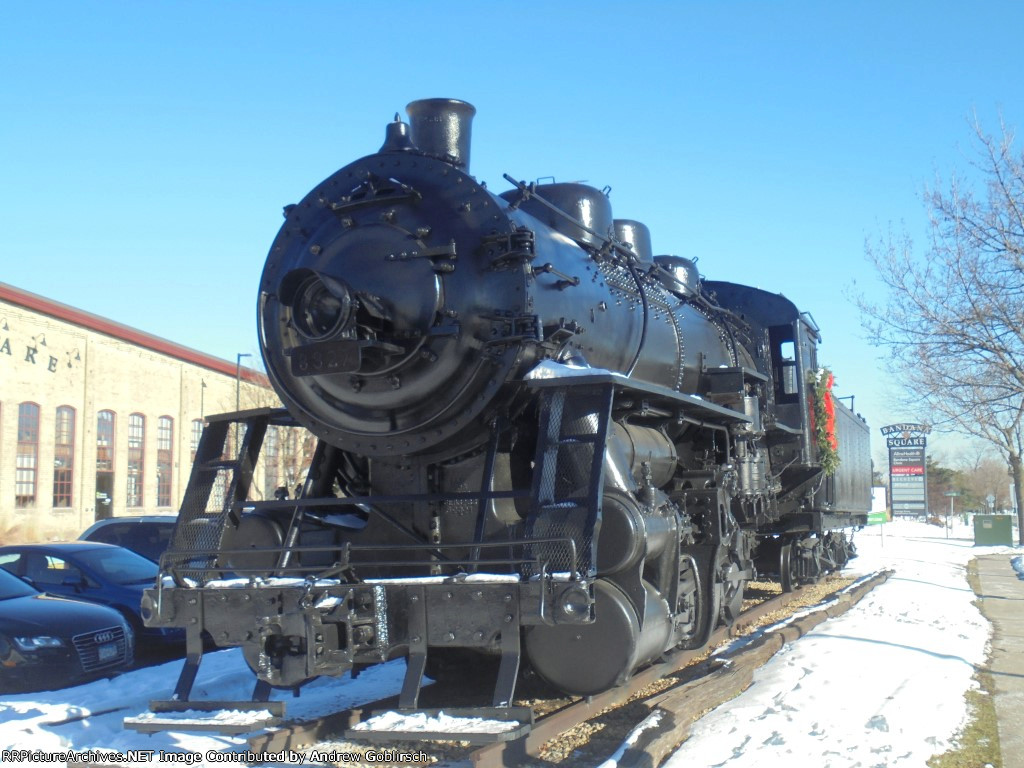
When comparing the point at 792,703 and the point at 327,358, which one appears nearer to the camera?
the point at 327,358

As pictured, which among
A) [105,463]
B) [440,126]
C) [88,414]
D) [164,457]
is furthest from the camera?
[164,457]

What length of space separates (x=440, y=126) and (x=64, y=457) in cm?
2544

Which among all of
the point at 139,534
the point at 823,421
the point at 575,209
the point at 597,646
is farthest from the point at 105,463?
the point at 597,646

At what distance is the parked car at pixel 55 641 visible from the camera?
25.7 ft

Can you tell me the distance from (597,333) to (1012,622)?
Answer: 23.6 ft

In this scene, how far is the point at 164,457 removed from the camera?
1277 inches

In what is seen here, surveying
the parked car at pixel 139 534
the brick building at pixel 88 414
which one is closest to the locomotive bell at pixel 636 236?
the parked car at pixel 139 534

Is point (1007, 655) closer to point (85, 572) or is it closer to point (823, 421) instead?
point (823, 421)

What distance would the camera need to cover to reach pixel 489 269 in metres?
Result: 5.94

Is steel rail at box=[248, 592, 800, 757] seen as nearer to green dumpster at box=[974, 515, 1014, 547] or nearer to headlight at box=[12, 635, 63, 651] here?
headlight at box=[12, 635, 63, 651]

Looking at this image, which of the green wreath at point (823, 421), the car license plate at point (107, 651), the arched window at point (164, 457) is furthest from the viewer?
the arched window at point (164, 457)

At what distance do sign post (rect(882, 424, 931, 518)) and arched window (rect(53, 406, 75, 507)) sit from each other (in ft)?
87.4

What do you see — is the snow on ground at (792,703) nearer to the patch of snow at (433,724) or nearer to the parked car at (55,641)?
the parked car at (55,641)

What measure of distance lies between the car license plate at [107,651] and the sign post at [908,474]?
29379 millimetres
